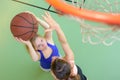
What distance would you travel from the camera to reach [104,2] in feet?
5.14

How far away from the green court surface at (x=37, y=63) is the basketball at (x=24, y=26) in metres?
0.40

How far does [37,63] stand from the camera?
6.21ft

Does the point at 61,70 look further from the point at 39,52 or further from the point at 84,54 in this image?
the point at 84,54

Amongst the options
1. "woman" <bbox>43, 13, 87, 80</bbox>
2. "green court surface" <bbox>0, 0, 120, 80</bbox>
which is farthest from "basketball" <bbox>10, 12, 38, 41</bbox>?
"green court surface" <bbox>0, 0, 120, 80</bbox>

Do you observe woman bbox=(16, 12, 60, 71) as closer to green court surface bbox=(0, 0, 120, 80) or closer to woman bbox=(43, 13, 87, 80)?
woman bbox=(43, 13, 87, 80)

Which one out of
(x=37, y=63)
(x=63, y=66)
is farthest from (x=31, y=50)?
(x=37, y=63)

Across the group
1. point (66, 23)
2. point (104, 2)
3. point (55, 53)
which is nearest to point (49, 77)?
point (55, 53)

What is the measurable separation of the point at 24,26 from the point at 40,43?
5.9 inches

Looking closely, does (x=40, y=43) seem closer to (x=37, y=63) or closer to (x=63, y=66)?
(x=63, y=66)

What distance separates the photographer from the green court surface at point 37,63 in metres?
1.91

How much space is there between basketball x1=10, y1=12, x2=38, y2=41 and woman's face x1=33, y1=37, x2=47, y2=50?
48mm

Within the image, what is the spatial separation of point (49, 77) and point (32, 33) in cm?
48

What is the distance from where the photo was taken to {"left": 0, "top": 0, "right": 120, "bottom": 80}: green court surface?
191 cm

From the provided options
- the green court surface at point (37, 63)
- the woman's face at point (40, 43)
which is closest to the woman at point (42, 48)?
the woman's face at point (40, 43)
